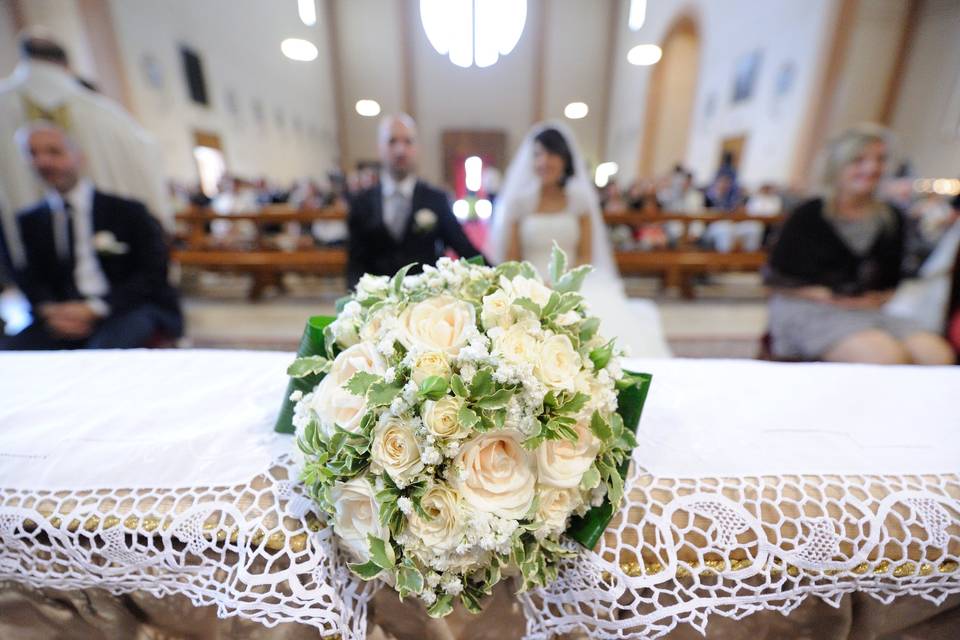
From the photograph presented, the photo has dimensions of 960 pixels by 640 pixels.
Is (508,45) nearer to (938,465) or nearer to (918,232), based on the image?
(938,465)

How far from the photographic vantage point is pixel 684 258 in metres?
3.80

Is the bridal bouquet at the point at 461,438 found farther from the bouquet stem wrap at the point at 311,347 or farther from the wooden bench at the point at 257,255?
the wooden bench at the point at 257,255

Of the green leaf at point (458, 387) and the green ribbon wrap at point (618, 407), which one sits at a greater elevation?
the green leaf at point (458, 387)

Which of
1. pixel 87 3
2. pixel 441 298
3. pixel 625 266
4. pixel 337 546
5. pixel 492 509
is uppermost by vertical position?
pixel 87 3

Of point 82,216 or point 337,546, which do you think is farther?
point 82,216

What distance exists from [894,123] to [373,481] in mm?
8285

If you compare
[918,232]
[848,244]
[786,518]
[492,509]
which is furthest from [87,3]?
[918,232]

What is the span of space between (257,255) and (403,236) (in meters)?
2.31

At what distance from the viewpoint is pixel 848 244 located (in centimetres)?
190

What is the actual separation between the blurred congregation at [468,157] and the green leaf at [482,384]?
1683 mm

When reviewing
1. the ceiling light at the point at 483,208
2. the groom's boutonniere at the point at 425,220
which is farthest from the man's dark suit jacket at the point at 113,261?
the ceiling light at the point at 483,208

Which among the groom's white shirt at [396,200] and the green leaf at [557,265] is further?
the groom's white shirt at [396,200]

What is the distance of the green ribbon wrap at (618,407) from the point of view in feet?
1.72

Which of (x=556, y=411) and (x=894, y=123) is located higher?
(x=894, y=123)
